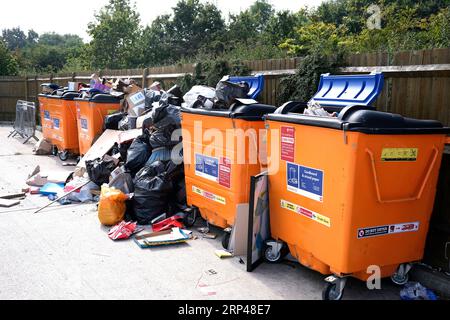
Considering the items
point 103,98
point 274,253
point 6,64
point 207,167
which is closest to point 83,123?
point 103,98

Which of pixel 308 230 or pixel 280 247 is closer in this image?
pixel 308 230

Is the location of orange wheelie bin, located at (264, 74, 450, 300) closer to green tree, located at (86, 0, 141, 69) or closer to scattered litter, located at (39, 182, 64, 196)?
scattered litter, located at (39, 182, 64, 196)

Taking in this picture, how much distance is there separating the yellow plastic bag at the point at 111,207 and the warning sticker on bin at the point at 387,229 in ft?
9.63

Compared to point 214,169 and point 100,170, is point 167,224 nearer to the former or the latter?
point 214,169

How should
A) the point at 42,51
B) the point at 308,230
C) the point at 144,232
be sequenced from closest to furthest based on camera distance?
the point at 308,230
the point at 144,232
the point at 42,51

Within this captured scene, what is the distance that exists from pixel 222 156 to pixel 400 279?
196cm

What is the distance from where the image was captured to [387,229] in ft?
10.5

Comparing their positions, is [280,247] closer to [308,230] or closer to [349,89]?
[308,230]

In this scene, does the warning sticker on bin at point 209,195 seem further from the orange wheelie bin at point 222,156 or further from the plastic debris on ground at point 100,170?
the plastic debris on ground at point 100,170

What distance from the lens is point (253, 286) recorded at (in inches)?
141

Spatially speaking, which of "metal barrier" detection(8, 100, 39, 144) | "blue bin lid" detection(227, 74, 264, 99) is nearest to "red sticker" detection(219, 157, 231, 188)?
"blue bin lid" detection(227, 74, 264, 99)
